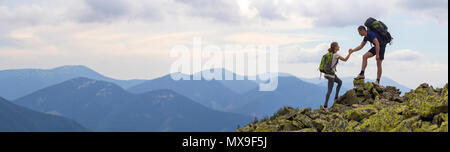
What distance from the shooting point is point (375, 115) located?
45.6 feet

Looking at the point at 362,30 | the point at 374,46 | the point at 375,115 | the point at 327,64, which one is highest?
the point at 362,30

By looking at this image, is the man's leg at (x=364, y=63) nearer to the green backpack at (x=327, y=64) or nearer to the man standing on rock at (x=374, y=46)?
the man standing on rock at (x=374, y=46)

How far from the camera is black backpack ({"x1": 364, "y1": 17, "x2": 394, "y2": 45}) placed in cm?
1766

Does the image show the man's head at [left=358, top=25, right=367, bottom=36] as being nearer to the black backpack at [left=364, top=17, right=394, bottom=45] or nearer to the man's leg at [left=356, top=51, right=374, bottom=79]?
the black backpack at [left=364, top=17, right=394, bottom=45]

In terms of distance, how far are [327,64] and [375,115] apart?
11.8 ft

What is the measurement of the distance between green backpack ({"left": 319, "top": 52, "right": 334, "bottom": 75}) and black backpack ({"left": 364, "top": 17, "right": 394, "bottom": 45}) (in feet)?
9.59

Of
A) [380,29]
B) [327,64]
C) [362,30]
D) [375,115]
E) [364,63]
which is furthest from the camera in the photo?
[364,63]

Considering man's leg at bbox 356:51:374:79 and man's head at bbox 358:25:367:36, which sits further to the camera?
man's leg at bbox 356:51:374:79

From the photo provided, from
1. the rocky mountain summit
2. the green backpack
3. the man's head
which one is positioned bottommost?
the rocky mountain summit

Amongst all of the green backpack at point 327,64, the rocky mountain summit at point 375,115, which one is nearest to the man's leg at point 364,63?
the rocky mountain summit at point 375,115

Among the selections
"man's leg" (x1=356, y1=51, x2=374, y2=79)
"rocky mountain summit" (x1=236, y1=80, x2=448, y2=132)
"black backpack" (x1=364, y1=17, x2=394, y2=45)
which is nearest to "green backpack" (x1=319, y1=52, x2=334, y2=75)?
"rocky mountain summit" (x1=236, y1=80, x2=448, y2=132)

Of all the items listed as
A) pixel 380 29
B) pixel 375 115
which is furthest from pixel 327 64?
pixel 375 115

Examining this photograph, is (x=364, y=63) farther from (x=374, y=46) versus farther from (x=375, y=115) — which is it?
(x=375, y=115)
